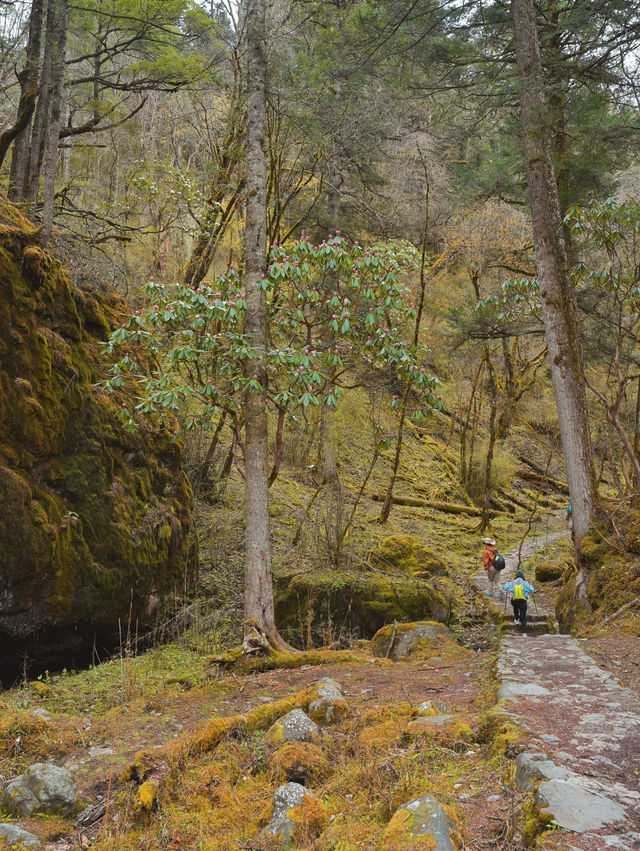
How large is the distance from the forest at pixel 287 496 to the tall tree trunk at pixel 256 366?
39mm

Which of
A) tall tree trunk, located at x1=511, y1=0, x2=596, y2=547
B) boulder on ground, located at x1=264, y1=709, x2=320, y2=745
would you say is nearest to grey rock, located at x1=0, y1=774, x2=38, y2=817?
boulder on ground, located at x1=264, y1=709, x2=320, y2=745

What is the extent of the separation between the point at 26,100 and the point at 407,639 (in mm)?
9358

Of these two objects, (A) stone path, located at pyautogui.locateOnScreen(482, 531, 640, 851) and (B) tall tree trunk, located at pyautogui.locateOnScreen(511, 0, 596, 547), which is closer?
(A) stone path, located at pyautogui.locateOnScreen(482, 531, 640, 851)

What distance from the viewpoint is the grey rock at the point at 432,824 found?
2164 mm

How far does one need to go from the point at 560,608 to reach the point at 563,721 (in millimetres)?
5466

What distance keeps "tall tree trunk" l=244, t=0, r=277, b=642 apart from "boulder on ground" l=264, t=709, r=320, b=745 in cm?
249

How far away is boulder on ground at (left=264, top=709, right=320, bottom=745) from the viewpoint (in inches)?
148

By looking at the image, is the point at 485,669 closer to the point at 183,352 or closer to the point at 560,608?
the point at 560,608

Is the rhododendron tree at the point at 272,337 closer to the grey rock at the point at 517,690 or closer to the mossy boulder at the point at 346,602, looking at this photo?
the mossy boulder at the point at 346,602

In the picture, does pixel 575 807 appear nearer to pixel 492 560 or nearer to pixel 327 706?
pixel 327 706

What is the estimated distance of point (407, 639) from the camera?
729cm

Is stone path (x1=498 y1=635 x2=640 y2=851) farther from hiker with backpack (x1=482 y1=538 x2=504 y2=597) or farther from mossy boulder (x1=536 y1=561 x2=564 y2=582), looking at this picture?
mossy boulder (x1=536 y1=561 x2=564 y2=582)

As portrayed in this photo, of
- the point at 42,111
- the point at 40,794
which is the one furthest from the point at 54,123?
the point at 40,794

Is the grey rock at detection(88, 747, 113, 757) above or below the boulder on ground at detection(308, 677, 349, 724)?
below
